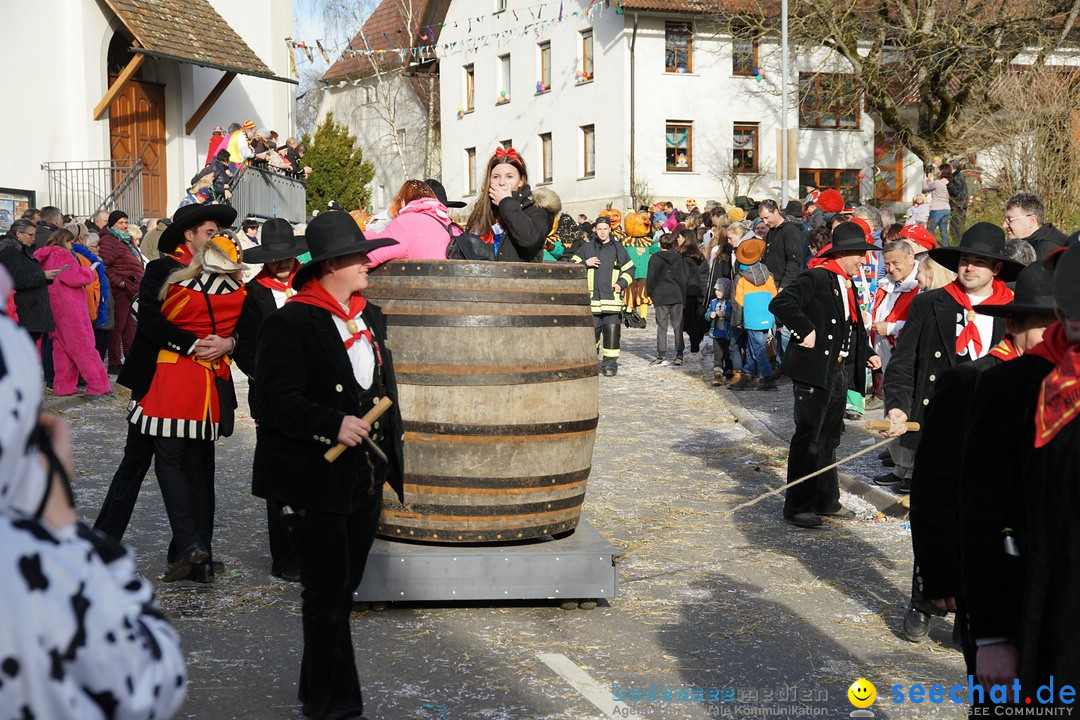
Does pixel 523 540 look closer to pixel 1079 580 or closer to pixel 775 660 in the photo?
pixel 775 660

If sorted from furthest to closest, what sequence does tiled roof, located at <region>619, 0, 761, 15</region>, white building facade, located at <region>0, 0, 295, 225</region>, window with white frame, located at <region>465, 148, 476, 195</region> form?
window with white frame, located at <region>465, 148, 476, 195</region> → tiled roof, located at <region>619, 0, 761, 15</region> → white building facade, located at <region>0, 0, 295, 225</region>

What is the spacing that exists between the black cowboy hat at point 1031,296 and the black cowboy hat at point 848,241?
4.27 meters

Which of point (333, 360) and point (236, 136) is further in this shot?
point (236, 136)

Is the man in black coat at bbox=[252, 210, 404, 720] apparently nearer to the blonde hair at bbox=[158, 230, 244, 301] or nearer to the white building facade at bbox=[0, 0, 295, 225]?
the blonde hair at bbox=[158, 230, 244, 301]

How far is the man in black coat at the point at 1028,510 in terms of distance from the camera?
2.75m

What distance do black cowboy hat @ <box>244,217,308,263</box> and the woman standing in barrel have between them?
3.24 ft

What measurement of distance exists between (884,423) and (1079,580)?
113 inches

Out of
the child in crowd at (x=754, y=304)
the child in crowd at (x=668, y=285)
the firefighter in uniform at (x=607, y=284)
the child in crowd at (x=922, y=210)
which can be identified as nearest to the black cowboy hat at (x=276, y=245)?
the child in crowd at (x=754, y=304)

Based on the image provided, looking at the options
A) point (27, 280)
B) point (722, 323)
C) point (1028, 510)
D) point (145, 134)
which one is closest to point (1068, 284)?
point (1028, 510)

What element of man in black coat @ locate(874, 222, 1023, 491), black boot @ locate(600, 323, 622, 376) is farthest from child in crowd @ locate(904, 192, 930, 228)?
man in black coat @ locate(874, 222, 1023, 491)

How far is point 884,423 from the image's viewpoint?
556 centimetres

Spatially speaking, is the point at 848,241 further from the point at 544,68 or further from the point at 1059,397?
the point at 544,68

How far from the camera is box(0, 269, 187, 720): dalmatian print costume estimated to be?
1.70 metres

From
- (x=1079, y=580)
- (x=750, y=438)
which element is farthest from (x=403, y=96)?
(x=1079, y=580)
